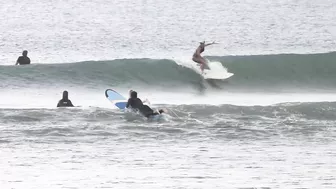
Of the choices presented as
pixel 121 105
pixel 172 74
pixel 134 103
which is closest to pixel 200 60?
pixel 172 74

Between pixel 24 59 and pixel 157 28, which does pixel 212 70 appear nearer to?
pixel 24 59

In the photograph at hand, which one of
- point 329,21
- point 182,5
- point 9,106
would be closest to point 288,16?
point 329,21

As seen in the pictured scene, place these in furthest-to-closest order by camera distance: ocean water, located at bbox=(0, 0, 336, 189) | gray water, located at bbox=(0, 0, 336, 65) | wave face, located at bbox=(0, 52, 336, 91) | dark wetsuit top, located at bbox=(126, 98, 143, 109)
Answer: gray water, located at bbox=(0, 0, 336, 65)
wave face, located at bbox=(0, 52, 336, 91)
dark wetsuit top, located at bbox=(126, 98, 143, 109)
ocean water, located at bbox=(0, 0, 336, 189)

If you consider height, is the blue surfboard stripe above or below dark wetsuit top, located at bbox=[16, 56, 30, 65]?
below

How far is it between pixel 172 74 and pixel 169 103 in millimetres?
5460

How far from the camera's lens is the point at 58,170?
1786 centimetres

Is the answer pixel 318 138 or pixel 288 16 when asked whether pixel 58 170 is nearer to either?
pixel 318 138

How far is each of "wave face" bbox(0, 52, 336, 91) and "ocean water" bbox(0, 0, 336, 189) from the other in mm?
52

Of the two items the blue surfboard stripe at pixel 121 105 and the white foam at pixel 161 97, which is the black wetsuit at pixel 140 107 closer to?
the blue surfboard stripe at pixel 121 105

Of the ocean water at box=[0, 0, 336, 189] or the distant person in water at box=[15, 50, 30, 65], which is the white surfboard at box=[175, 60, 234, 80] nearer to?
the ocean water at box=[0, 0, 336, 189]

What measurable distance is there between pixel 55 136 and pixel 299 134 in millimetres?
5484

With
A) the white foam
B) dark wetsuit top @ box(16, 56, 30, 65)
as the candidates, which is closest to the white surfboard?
the white foam

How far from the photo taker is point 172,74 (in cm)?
3494

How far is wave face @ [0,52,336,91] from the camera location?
3347 cm
